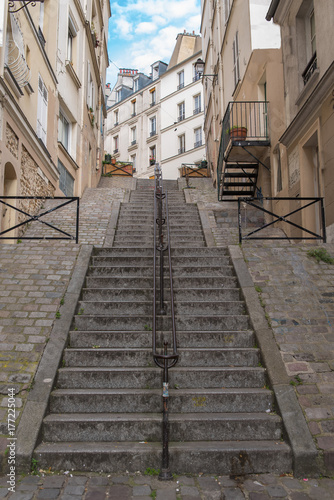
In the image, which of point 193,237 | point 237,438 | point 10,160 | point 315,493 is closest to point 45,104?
point 10,160

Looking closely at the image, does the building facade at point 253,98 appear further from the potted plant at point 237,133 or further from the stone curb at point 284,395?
the stone curb at point 284,395

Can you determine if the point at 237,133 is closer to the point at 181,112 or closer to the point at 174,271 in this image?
the point at 174,271

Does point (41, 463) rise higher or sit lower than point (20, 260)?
lower

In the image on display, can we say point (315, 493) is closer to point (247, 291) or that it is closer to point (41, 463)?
point (41, 463)

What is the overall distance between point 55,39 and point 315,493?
46.3ft

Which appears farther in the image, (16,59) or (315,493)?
(16,59)

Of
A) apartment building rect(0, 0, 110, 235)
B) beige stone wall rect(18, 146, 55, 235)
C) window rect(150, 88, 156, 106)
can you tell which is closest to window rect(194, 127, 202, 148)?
window rect(150, 88, 156, 106)

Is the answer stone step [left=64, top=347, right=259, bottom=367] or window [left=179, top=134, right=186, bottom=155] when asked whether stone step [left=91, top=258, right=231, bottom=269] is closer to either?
stone step [left=64, top=347, right=259, bottom=367]

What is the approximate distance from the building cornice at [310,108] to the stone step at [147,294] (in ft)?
14.9

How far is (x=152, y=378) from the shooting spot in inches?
178

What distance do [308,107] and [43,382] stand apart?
24.6 ft

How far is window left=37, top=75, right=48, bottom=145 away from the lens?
1167 centimetres

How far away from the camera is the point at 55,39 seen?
13.5 metres

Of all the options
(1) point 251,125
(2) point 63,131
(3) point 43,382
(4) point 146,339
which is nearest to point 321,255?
(4) point 146,339
